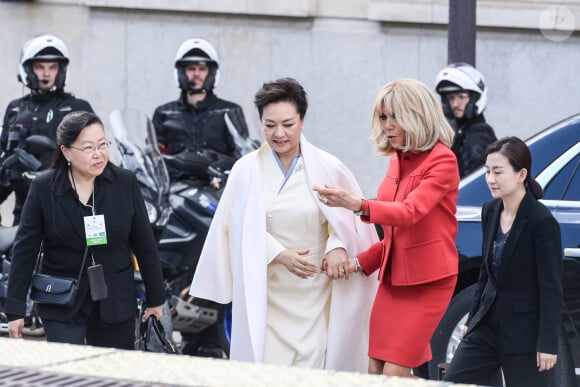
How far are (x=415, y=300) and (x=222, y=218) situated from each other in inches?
35.1

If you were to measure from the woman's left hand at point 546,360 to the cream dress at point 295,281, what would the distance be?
2.97 feet

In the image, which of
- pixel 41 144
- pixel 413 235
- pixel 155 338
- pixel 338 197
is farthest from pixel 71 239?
pixel 41 144

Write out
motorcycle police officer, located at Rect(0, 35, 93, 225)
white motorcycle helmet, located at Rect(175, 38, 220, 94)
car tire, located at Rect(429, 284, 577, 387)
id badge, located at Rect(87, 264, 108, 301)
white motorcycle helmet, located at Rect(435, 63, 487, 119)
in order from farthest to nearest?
white motorcycle helmet, located at Rect(175, 38, 220, 94), white motorcycle helmet, located at Rect(435, 63, 487, 119), motorcycle police officer, located at Rect(0, 35, 93, 225), car tire, located at Rect(429, 284, 577, 387), id badge, located at Rect(87, 264, 108, 301)

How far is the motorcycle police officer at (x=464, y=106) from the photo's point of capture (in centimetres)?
878

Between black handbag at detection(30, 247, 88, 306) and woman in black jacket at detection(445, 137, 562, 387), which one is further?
black handbag at detection(30, 247, 88, 306)

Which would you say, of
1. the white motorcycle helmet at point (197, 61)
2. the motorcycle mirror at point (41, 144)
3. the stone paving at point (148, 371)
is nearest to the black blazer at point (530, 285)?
the stone paving at point (148, 371)

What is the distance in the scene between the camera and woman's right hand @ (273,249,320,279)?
539cm

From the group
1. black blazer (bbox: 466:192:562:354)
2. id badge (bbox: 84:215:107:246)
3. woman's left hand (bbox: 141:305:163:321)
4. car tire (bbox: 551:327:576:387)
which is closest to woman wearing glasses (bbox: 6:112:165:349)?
id badge (bbox: 84:215:107:246)

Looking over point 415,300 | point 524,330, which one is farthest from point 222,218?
point 524,330

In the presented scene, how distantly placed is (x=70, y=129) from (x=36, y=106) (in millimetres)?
3286

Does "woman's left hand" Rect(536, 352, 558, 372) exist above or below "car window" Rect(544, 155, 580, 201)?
below

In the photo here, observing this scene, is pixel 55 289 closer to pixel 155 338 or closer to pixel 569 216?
pixel 155 338

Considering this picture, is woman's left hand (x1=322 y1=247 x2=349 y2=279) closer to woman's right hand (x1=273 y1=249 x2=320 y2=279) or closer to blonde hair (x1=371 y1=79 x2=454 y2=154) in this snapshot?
woman's right hand (x1=273 y1=249 x2=320 y2=279)

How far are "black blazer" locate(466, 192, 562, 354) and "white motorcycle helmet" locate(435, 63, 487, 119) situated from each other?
3683mm
